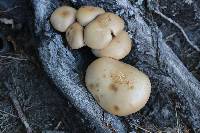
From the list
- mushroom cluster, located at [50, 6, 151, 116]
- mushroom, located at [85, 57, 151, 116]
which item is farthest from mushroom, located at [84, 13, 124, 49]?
mushroom, located at [85, 57, 151, 116]

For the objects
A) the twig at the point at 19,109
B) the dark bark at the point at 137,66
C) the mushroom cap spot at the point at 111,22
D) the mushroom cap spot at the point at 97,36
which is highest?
the mushroom cap spot at the point at 111,22

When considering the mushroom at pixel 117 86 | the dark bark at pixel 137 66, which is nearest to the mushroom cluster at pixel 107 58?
the mushroom at pixel 117 86

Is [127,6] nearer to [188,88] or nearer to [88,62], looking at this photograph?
[88,62]

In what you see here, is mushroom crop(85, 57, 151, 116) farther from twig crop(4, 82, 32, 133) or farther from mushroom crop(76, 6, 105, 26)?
twig crop(4, 82, 32, 133)

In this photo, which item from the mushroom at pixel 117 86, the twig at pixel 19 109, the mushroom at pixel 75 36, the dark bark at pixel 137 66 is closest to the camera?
the mushroom at pixel 117 86

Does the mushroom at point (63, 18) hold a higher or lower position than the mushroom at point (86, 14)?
lower

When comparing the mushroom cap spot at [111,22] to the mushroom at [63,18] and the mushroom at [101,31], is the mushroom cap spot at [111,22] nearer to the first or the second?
the mushroom at [101,31]

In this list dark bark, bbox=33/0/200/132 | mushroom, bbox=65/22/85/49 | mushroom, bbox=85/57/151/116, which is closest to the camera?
mushroom, bbox=85/57/151/116
